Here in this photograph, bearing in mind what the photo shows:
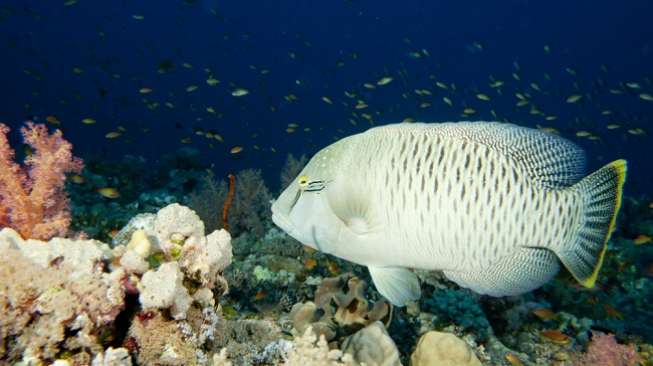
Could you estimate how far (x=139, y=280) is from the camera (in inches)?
84.7

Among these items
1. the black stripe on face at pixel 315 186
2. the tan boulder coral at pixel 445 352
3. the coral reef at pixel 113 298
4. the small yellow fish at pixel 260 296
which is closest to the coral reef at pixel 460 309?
the tan boulder coral at pixel 445 352

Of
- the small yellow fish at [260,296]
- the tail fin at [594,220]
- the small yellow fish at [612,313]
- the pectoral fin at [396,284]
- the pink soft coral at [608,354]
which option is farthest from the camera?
the small yellow fish at [612,313]

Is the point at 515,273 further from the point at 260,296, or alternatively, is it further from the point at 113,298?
the point at 260,296

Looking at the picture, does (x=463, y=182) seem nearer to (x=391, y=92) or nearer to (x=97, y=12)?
(x=391, y=92)

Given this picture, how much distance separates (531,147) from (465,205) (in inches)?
25.1

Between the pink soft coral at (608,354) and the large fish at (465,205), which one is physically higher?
the large fish at (465,205)

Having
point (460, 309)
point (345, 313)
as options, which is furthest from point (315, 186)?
point (460, 309)

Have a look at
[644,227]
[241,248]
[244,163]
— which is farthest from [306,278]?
[244,163]

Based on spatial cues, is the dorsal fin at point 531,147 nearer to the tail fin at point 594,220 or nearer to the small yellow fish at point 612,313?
the tail fin at point 594,220

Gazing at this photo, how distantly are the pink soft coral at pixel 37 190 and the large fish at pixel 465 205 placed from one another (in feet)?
8.32

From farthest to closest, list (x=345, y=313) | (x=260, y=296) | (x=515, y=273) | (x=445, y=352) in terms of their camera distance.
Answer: (x=260, y=296)
(x=345, y=313)
(x=445, y=352)
(x=515, y=273)

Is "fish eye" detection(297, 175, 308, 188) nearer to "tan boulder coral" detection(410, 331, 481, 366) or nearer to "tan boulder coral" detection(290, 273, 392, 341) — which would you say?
"tan boulder coral" detection(290, 273, 392, 341)

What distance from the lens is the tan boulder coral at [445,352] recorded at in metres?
3.39

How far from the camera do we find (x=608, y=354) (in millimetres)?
4602
